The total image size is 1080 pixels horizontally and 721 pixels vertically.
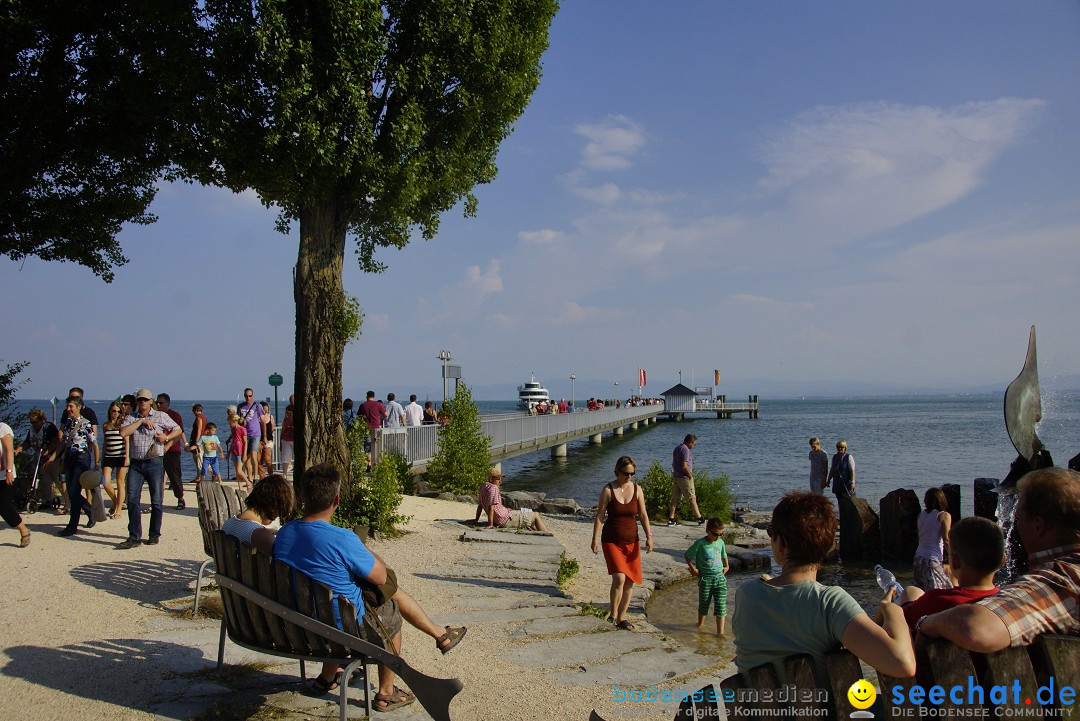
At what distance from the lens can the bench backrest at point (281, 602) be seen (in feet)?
12.3

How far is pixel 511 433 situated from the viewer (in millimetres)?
26859

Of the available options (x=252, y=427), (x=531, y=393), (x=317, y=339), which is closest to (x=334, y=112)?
(x=317, y=339)

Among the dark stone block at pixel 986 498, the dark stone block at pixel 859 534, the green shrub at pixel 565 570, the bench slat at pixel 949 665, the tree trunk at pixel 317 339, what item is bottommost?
the dark stone block at pixel 859 534

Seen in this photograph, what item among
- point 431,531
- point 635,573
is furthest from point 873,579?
point 431,531

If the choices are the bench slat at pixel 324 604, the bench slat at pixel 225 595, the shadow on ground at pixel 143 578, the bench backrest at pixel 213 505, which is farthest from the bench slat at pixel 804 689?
the shadow on ground at pixel 143 578

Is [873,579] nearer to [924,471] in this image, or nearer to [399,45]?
[399,45]

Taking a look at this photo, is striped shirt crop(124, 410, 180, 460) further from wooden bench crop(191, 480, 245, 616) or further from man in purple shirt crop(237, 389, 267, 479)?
man in purple shirt crop(237, 389, 267, 479)

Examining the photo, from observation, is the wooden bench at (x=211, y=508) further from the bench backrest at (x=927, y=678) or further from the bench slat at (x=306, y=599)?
the bench backrest at (x=927, y=678)

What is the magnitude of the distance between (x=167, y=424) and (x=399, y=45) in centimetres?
539

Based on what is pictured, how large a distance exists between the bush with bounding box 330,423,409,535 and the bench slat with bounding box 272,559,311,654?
4.96m

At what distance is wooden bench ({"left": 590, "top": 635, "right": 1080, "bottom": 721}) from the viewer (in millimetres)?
2223

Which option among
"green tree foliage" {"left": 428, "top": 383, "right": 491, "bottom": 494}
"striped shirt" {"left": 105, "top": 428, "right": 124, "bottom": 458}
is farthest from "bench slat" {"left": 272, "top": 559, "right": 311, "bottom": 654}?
"green tree foliage" {"left": 428, "top": 383, "right": 491, "bottom": 494}

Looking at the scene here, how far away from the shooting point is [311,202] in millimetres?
8250

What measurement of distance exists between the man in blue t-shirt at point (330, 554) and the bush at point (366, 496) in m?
4.71
